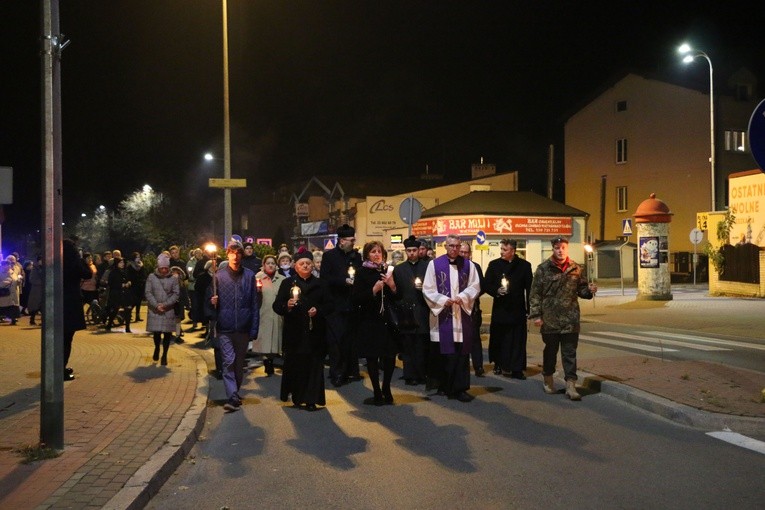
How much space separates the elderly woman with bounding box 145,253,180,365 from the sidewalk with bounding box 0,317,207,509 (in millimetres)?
612

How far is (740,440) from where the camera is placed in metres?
6.83

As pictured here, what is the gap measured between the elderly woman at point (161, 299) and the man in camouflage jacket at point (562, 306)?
5.70 m

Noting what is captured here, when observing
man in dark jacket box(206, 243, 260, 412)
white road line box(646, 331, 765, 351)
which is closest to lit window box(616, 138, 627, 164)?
white road line box(646, 331, 765, 351)

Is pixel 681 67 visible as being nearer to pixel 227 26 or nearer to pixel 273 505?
pixel 227 26

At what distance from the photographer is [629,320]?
19953mm

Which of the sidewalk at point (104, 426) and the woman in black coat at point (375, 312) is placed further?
the woman in black coat at point (375, 312)

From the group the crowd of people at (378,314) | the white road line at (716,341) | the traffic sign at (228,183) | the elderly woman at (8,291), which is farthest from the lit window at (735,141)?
the elderly woman at (8,291)

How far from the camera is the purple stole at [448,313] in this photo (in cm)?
879

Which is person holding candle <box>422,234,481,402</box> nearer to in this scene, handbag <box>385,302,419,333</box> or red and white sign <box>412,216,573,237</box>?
handbag <box>385,302,419,333</box>

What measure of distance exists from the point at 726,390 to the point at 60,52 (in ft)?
25.1

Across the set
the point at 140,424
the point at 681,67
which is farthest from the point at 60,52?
the point at 681,67

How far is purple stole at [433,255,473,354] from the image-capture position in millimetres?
8789

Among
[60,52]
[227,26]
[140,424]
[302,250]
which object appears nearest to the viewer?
[60,52]

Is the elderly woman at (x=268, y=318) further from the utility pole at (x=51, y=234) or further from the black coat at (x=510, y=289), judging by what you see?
the utility pole at (x=51, y=234)
